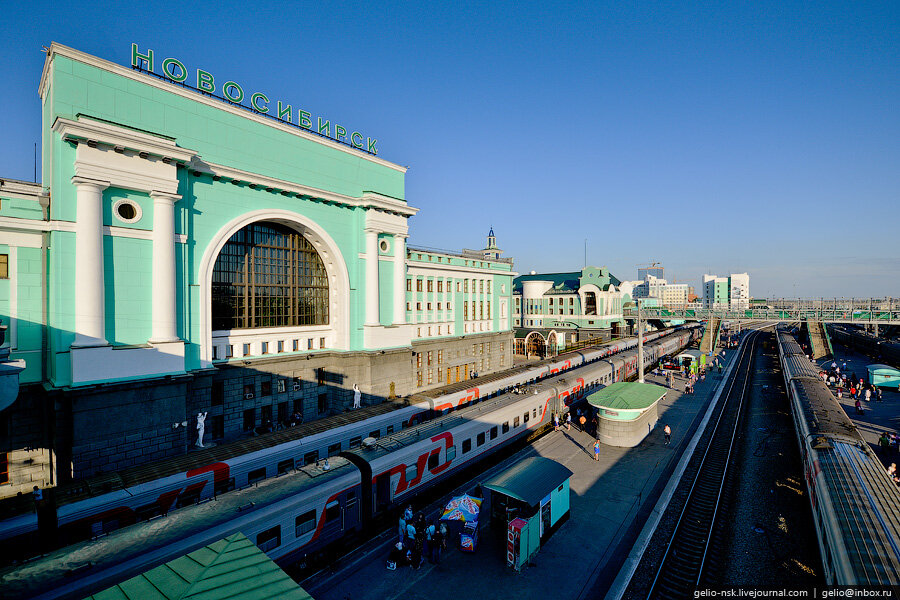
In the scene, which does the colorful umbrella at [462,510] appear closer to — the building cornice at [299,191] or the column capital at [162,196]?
the column capital at [162,196]

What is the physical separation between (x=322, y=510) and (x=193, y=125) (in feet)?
71.0

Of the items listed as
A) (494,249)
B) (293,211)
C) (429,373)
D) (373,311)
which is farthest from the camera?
(494,249)

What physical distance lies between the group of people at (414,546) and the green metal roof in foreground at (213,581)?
6839mm

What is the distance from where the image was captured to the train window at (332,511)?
583 inches

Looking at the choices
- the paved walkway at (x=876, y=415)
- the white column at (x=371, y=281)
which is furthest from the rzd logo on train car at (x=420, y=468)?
the paved walkway at (x=876, y=415)

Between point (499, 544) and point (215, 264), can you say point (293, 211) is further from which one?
point (499, 544)

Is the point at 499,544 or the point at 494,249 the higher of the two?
the point at 494,249

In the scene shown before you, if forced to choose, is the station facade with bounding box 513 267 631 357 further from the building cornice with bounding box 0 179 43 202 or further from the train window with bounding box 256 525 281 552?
the building cornice with bounding box 0 179 43 202

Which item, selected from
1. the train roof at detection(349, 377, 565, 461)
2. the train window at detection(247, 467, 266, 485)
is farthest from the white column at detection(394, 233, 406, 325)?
the train window at detection(247, 467, 266, 485)

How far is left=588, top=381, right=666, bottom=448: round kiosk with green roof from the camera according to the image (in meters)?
26.5

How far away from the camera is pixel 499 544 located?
16.5 metres

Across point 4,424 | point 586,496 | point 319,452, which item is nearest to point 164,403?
point 4,424

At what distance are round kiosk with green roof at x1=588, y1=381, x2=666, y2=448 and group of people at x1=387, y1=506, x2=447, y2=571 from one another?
50.7ft

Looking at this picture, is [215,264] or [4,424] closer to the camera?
[4,424]
